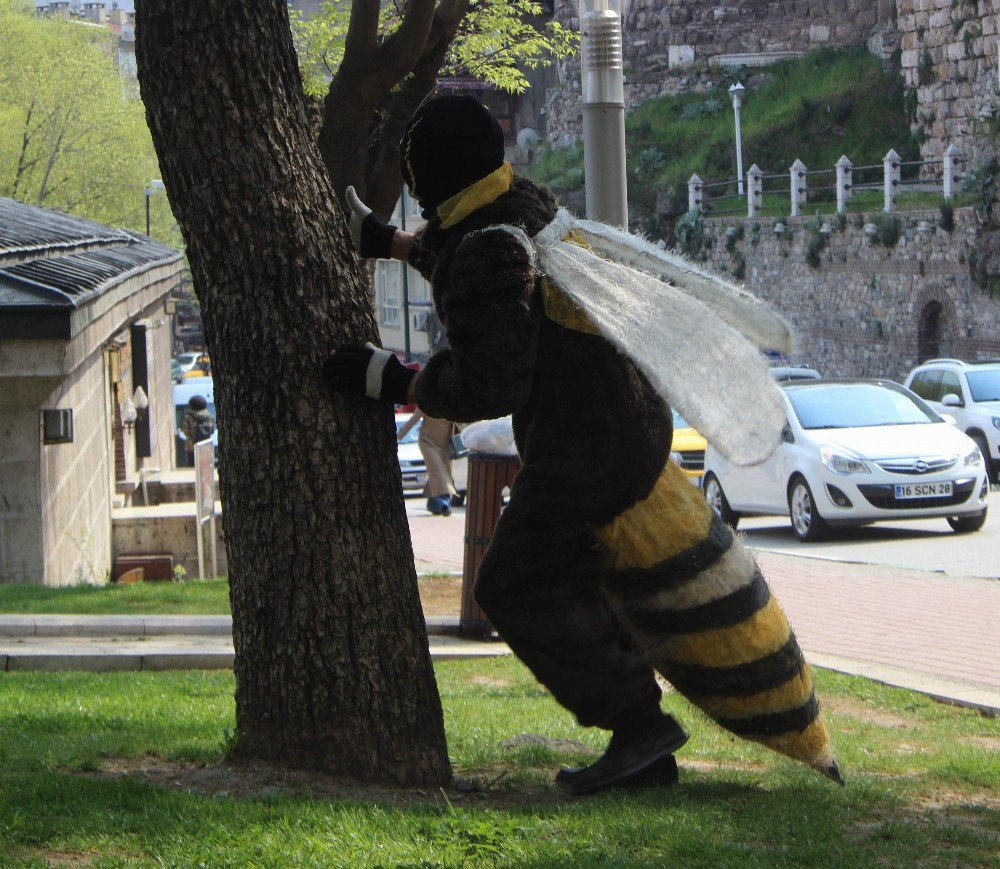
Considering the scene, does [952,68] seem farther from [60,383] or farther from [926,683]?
[926,683]

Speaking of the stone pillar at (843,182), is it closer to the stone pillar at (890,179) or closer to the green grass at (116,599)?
the stone pillar at (890,179)

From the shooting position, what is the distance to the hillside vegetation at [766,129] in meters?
43.8

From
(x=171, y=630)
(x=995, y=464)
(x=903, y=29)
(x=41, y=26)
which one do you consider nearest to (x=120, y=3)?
(x=41, y=26)

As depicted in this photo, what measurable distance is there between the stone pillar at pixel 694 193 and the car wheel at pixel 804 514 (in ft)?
96.7

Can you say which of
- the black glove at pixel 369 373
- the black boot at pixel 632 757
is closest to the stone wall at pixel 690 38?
the black boot at pixel 632 757

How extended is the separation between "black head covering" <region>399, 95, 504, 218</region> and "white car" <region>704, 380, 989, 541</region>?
31.6 ft

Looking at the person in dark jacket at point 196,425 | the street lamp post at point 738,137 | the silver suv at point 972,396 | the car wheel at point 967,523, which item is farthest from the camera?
the street lamp post at point 738,137

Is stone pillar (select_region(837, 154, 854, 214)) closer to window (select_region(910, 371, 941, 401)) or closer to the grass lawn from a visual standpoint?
window (select_region(910, 371, 941, 401))

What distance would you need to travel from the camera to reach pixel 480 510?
28.2 ft

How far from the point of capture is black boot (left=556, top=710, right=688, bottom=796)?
430cm

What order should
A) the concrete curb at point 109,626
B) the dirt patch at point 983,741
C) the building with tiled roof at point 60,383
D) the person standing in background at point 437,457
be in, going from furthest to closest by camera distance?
the person standing in background at point 437,457, the building with tiled roof at point 60,383, the concrete curb at point 109,626, the dirt patch at point 983,741

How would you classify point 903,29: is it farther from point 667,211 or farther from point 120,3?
point 120,3

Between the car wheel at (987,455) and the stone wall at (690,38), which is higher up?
the stone wall at (690,38)

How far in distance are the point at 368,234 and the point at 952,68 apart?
121 feet
